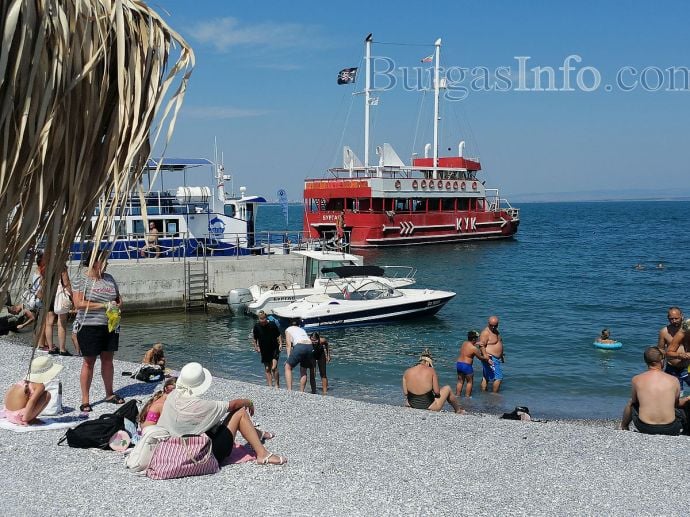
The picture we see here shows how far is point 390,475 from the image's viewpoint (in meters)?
7.06

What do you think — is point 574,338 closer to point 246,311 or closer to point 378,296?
point 378,296

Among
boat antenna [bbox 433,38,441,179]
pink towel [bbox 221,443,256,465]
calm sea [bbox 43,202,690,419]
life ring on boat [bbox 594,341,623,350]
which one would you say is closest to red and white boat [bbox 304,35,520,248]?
boat antenna [bbox 433,38,441,179]

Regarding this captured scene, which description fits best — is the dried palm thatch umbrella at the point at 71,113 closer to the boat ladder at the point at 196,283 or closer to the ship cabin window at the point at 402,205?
the boat ladder at the point at 196,283

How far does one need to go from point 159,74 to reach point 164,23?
0.82 feet

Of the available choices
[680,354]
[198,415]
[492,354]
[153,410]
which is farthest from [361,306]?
[198,415]

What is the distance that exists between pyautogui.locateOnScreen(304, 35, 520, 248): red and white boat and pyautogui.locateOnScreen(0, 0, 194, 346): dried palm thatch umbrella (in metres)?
48.8

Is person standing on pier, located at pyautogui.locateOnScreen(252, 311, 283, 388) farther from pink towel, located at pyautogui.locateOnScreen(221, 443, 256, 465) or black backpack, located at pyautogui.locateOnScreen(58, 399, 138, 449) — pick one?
pink towel, located at pyautogui.locateOnScreen(221, 443, 256, 465)

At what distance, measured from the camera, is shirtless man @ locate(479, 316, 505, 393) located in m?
15.4

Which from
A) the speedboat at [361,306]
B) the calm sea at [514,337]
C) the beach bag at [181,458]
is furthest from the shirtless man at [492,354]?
the beach bag at [181,458]

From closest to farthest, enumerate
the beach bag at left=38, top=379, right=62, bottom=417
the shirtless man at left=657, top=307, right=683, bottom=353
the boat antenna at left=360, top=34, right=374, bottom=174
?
1. the beach bag at left=38, top=379, right=62, bottom=417
2. the shirtless man at left=657, top=307, right=683, bottom=353
3. the boat antenna at left=360, top=34, right=374, bottom=174

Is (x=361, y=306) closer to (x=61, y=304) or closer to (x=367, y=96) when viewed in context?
(x=61, y=304)

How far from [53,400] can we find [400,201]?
49856mm

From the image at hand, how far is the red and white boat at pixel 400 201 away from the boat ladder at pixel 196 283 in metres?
25.8

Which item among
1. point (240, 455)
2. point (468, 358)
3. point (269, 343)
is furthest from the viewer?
point (468, 358)
